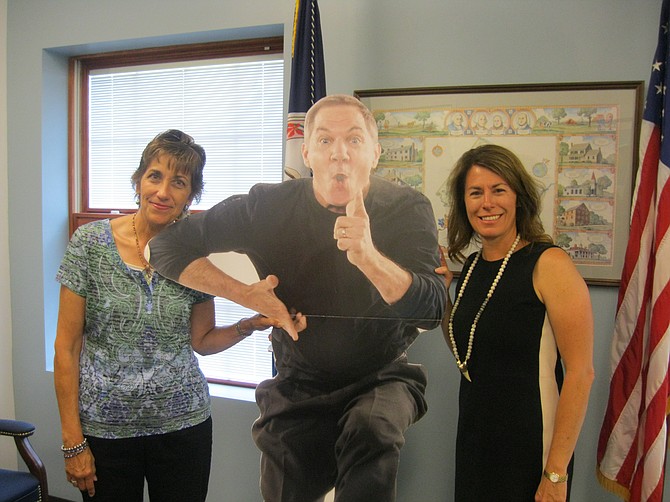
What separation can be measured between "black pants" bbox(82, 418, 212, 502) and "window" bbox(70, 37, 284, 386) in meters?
0.70

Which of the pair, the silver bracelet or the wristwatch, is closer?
the wristwatch

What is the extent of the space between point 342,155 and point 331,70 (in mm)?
850

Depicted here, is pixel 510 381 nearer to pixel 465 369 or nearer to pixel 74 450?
pixel 465 369

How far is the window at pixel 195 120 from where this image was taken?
2.18 m

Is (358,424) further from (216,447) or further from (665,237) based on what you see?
(216,447)

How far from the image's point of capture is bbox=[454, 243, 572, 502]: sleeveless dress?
121 centimetres

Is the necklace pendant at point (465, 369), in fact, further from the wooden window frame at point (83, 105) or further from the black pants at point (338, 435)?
the wooden window frame at point (83, 105)

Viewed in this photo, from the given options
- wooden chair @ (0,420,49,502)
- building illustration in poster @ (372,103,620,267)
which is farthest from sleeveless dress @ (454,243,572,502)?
wooden chair @ (0,420,49,502)

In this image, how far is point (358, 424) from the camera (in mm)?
1202

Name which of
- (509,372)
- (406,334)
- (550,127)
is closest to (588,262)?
(550,127)

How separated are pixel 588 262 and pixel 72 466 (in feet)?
5.52

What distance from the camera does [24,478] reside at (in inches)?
77.0

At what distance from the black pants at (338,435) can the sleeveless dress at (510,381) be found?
169mm

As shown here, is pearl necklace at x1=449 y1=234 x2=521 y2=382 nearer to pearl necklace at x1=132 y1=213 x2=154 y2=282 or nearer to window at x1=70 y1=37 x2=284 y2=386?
pearl necklace at x1=132 y1=213 x2=154 y2=282
